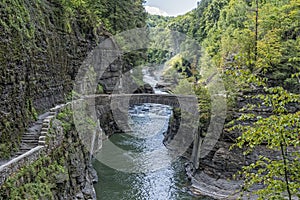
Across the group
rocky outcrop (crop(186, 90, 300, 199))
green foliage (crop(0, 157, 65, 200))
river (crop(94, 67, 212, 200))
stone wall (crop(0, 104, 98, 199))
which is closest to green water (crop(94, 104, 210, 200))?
river (crop(94, 67, 212, 200))

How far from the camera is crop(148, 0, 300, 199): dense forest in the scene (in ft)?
17.9

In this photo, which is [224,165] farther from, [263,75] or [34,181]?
[34,181]

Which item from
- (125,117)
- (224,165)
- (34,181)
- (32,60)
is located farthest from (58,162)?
(125,117)

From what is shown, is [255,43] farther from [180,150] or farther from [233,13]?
[233,13]

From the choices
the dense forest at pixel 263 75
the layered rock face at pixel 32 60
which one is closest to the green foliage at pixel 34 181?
the layered rock face at pixel 32 60

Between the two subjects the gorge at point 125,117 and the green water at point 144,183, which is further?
the green water at point 144,183

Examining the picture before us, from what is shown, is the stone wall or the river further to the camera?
the river

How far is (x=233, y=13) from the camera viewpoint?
41375mm

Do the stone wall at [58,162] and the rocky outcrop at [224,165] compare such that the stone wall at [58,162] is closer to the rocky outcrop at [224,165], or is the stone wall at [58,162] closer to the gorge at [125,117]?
the gorge at [125,117]

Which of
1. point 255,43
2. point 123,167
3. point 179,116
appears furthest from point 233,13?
point 123,167

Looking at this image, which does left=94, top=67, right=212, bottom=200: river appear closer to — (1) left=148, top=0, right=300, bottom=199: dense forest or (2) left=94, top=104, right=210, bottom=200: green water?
(2) left=94, top=104, right=210, bottom=200: green water

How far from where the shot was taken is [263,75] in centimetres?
1861

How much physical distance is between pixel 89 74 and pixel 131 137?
871 centimetres

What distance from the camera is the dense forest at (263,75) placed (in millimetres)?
5469
